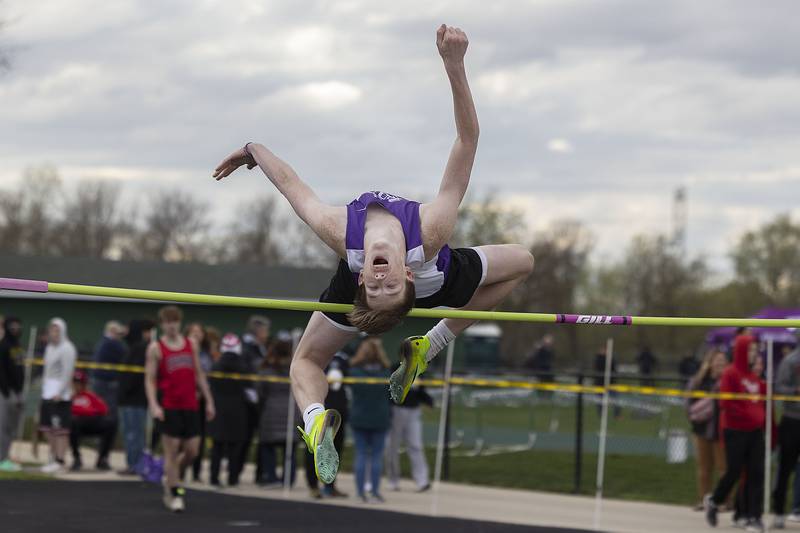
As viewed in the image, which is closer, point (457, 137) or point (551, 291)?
point (457, 137)

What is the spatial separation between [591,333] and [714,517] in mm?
43903

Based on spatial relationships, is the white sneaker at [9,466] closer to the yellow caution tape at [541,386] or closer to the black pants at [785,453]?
the yellow caution tape at [541,386]

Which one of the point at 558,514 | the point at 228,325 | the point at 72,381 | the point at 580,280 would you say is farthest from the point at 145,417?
the point at 580,280

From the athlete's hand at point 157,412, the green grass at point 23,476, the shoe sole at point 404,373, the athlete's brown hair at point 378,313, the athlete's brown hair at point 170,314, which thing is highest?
the athlete's brown hair at point 170,314

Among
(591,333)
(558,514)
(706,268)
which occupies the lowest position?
(558,514)

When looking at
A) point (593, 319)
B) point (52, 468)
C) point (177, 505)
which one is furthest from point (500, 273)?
point (52, 468)

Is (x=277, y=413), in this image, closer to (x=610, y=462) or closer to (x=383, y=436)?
(x=383, y=436)

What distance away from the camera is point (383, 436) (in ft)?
41.9

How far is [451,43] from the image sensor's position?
5.64m

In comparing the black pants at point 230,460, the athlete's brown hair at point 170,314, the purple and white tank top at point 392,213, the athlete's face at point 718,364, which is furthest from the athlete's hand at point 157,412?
the purple and white tank top at point 392,213

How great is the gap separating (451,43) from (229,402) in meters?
8.35

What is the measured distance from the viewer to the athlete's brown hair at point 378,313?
546 cm

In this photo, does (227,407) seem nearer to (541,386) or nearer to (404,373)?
(541,386)

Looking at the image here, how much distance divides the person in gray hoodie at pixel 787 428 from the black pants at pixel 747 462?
265 millimetres
